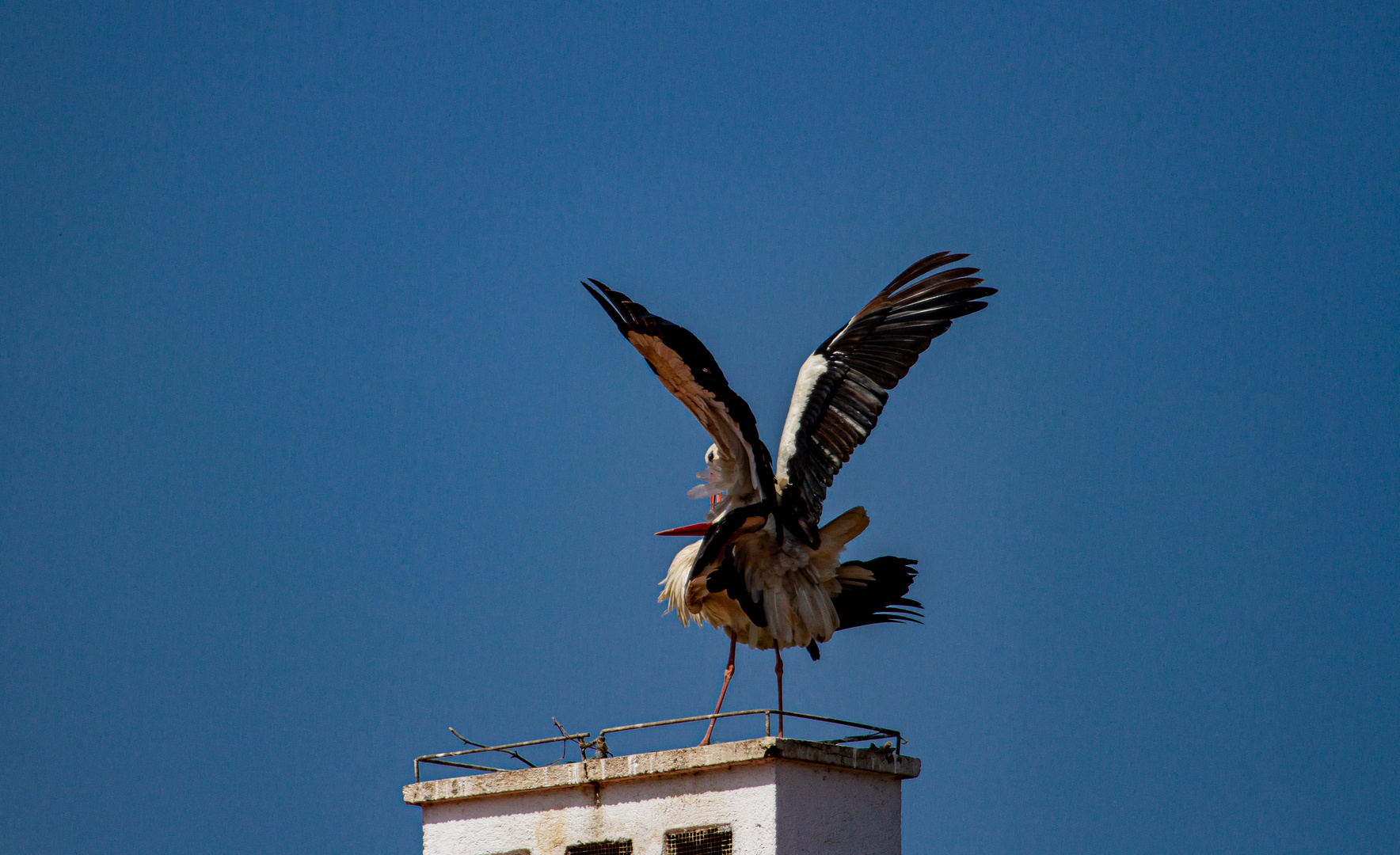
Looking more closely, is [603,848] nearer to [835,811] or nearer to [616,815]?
[616,815]

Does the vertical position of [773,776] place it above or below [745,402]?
below

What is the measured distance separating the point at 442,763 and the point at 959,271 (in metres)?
8.05

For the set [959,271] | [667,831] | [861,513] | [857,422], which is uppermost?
[959,271]

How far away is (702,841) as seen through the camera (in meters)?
16.7

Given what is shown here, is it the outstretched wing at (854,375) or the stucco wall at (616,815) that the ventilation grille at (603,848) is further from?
the outstretched wing at (854,375)

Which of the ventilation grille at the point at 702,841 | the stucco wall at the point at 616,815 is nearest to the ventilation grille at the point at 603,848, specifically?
the stucco wall at the point at 616,815

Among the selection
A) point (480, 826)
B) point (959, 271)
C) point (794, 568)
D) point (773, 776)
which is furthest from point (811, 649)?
point (959, 271)

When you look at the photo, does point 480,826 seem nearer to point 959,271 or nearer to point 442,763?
point 442,763

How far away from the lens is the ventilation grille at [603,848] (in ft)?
56.7

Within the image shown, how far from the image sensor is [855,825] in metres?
17.0

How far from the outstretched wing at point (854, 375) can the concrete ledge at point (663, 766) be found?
7.10 feet

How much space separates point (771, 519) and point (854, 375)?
292 cm

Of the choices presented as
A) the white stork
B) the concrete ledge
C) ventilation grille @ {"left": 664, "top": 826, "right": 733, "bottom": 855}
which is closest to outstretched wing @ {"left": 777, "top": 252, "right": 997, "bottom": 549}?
the white stork

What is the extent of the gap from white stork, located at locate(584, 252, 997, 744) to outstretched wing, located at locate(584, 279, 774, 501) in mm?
11
